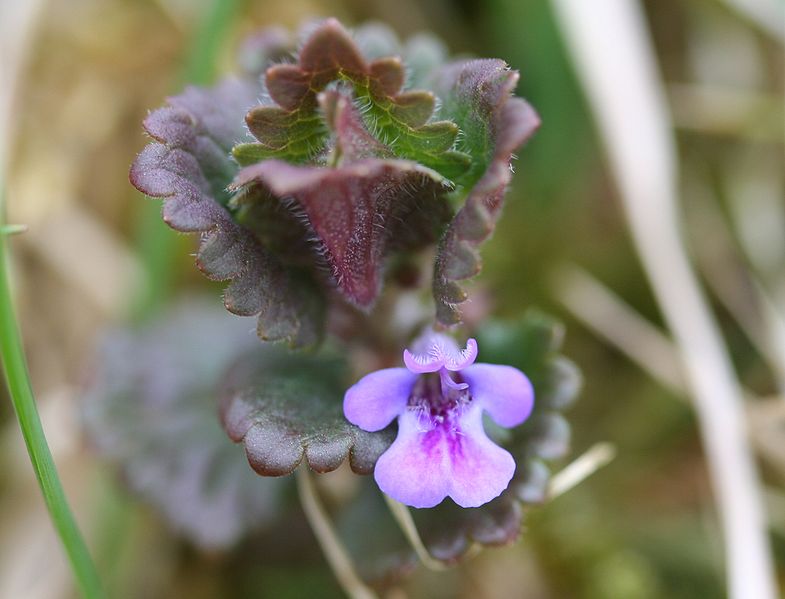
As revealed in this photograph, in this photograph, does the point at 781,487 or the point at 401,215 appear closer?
the point at 401,215

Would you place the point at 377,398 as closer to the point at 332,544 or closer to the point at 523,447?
the point at 523,447

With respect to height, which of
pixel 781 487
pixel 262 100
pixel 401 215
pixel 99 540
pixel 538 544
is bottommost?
pixel 781 487

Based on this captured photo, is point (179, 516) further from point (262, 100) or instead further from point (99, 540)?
point (262, 100)

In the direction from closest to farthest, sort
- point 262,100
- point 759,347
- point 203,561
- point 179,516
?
point 262,100
point 179,516
point 203,561
point 759,347

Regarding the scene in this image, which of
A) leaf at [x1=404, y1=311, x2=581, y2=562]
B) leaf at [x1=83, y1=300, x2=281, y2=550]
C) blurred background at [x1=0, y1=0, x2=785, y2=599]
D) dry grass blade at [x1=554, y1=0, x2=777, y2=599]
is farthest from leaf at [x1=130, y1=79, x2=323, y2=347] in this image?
dry grass blade at [x1=554, y1=0, x2=777, y2=599]

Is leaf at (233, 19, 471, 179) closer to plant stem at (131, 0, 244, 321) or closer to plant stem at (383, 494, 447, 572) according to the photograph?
plant stem at (383, 494, 447, 572)

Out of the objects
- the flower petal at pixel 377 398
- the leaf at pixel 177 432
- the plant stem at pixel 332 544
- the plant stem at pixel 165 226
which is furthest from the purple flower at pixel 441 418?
the plant stem at pixel 165 226

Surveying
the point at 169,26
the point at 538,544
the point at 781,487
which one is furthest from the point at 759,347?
the point at 169,26

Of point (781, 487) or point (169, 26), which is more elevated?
point (169, 26)
